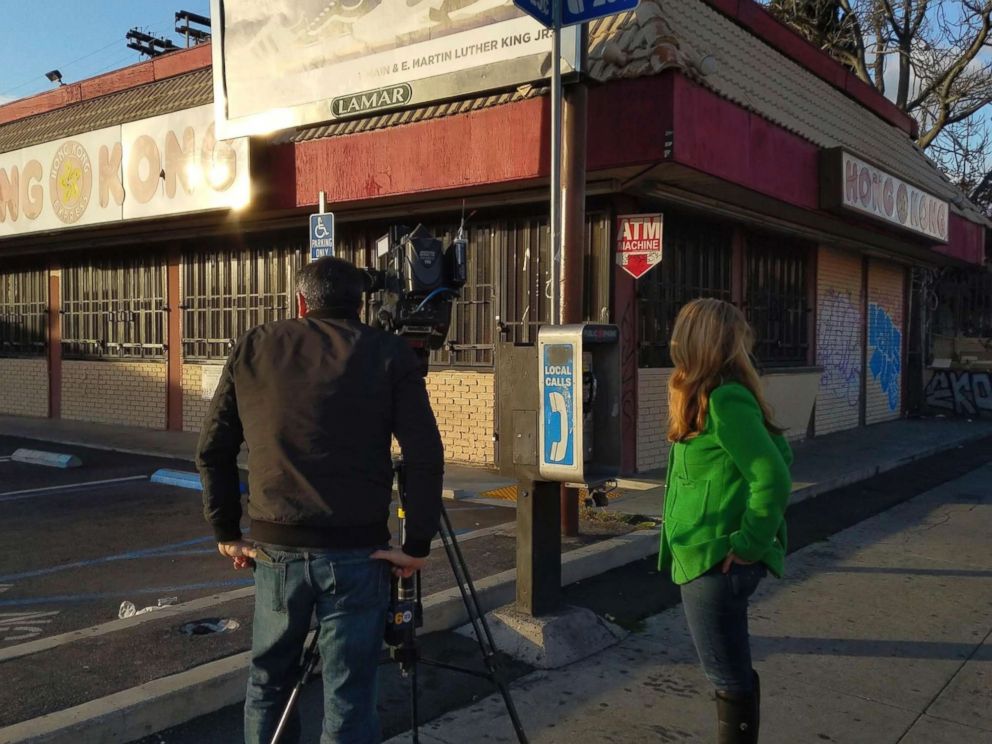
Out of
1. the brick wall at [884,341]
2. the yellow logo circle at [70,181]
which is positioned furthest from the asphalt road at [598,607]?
the yellow logo circle at [70,181]

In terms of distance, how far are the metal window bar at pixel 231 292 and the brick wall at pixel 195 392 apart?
19cm

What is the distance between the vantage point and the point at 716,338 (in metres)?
3.05

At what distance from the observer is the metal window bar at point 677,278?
10.2 metres

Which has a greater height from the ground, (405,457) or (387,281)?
(387,281)

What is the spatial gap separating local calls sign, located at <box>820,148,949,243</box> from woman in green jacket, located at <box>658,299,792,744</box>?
28.5 ft

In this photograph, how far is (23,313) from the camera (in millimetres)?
17062

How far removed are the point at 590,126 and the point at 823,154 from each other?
4.11 metres

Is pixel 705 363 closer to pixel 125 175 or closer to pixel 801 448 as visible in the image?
pixel 801 448

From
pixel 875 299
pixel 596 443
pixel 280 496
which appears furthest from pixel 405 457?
pixel 875 299

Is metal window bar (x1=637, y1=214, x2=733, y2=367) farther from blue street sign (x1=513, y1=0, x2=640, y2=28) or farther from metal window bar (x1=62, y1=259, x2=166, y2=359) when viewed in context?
metal window bar (x1=62, y1=259, x2=166, y2=359)

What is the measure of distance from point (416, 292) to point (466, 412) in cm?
717

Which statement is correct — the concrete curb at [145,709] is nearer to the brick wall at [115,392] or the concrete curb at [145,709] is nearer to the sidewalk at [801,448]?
the sidewalk at [801,448]

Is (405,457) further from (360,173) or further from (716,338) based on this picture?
(360,173)

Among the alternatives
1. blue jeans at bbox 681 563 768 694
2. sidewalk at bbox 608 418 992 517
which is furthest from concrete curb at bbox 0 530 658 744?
sidewalk at bbox 608 418 992 517
